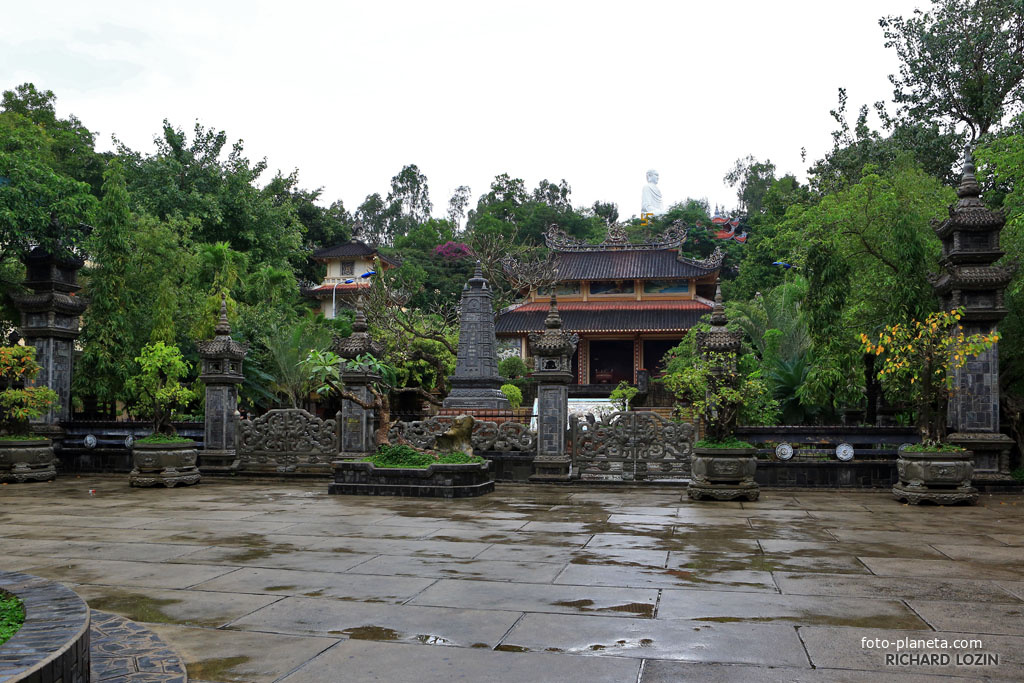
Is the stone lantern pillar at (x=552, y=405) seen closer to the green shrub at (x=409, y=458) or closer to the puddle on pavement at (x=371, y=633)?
the green shrub at (x=409, y=458)

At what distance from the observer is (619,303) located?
4234 centimetres

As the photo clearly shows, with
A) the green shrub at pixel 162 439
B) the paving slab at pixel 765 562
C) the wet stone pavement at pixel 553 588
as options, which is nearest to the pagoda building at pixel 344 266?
the green shrub at pixel 162 439

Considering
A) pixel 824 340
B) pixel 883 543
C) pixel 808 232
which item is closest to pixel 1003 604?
pixel 883 543

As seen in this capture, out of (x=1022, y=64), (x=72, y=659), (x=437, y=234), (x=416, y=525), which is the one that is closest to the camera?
(x=72, y=659)

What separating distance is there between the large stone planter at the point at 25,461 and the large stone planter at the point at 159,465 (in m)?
2.37

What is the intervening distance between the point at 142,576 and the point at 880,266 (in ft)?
47.3

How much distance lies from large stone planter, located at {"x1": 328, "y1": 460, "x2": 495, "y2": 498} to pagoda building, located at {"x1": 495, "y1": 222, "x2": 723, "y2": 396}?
25652 mm

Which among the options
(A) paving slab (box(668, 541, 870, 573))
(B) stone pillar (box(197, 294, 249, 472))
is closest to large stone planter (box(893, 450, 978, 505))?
(A) paving slab (box(668, 541, 870, 573))

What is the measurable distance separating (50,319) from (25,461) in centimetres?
331

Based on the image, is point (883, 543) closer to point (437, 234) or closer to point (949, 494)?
point (949, 494)

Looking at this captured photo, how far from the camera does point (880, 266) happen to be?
1564cm

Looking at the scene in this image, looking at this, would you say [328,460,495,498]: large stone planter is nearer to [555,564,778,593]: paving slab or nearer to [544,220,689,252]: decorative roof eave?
[555,564,778,593]: paving slab

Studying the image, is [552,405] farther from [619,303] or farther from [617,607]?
[619,303]

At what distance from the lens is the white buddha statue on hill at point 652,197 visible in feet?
221
